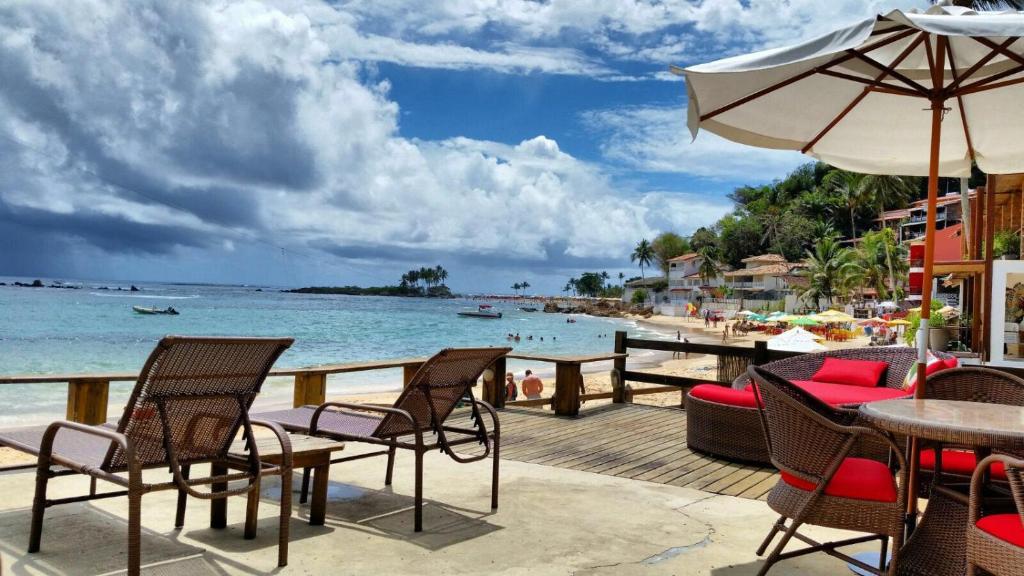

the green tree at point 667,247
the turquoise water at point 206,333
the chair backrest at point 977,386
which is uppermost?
the green tree at point 667,247

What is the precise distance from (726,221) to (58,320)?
6537 cm

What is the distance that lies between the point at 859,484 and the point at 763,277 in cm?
6955

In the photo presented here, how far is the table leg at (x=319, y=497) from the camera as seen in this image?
3268 millimetres

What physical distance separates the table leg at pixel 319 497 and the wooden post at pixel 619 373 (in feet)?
14.8

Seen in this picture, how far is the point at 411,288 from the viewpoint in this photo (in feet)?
522

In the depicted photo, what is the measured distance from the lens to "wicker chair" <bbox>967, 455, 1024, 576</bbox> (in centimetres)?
182

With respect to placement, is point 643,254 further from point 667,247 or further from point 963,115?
point 963,115

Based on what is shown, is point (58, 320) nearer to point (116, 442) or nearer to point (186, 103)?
point (186, 103)

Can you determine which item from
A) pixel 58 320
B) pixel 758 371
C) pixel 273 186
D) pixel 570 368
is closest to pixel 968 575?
pixel 758 371

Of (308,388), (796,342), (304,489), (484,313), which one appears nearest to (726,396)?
(304,489)

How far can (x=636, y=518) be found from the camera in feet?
12.0

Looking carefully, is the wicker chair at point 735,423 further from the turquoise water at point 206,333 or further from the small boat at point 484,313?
the small boat at point 484,313

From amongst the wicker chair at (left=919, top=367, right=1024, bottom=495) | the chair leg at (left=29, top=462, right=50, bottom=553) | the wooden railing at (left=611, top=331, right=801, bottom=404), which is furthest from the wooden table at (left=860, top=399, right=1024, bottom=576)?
the wooden railing at (left=611, top=331, right=801, bottom=404)

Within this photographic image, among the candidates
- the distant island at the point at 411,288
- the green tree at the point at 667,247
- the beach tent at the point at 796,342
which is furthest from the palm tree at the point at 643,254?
the beach tent at the point at 796,342
